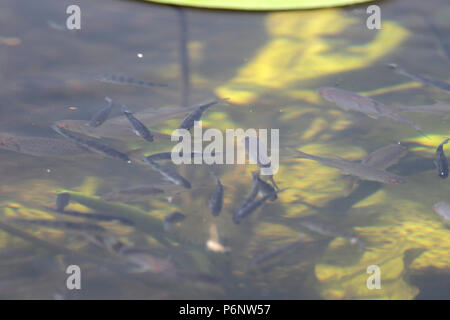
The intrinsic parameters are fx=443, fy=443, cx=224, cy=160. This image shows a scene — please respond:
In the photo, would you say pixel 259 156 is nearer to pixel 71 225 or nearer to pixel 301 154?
pixel 301 154

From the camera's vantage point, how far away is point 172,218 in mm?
2793

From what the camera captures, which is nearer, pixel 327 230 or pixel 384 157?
pixel 327 230

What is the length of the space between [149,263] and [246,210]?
705mm

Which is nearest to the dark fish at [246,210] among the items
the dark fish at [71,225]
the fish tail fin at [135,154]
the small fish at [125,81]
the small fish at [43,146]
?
the dark fish at [71,225]

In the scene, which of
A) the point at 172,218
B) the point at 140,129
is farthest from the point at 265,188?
the point at 140,129

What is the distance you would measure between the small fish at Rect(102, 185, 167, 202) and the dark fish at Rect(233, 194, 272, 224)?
517 millimetres

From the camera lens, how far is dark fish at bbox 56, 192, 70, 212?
289cm

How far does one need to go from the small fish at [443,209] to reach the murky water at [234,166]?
9 cm

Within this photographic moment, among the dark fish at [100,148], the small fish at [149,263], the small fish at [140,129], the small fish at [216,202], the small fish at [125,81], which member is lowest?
the small fish at [149,263]

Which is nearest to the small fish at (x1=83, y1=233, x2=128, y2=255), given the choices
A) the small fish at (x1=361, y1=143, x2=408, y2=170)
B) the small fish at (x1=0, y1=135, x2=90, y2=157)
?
the small fish at (x1=0, y1=135, x2=90, y2=157)

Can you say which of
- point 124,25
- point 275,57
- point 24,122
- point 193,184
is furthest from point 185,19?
point 193,184

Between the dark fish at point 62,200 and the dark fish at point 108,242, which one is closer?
the dark fish at point 108,242

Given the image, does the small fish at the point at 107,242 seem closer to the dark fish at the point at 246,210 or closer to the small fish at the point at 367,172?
the dark fish at the point at 246,210

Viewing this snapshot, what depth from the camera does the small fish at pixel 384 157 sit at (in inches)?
126
